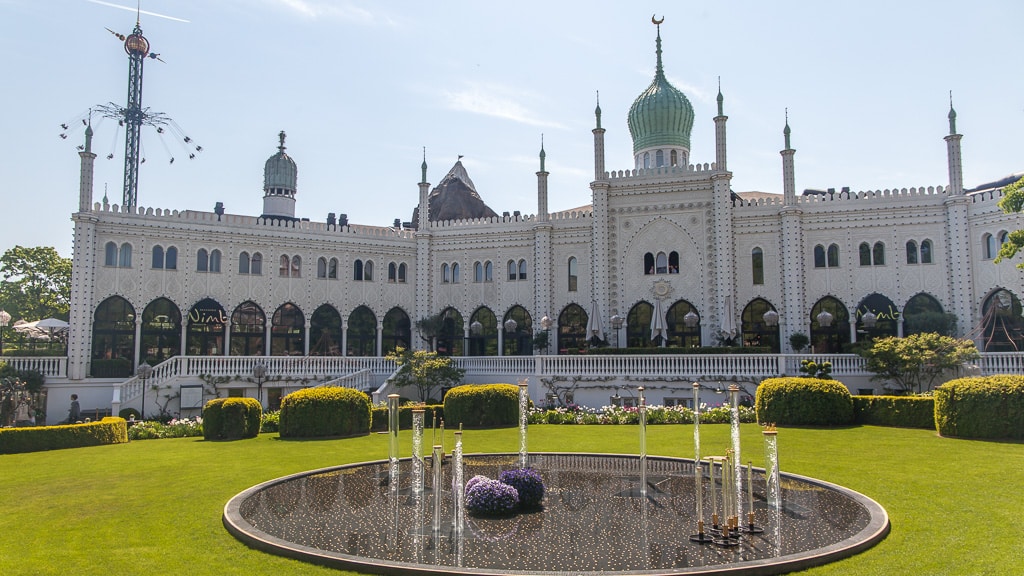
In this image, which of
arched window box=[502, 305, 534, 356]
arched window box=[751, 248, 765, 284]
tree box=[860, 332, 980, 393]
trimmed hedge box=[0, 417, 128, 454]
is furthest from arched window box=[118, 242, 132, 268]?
tree box=[860, 332, 980, 393]

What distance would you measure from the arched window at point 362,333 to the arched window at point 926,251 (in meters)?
28.7

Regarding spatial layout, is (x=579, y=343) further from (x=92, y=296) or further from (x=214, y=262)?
(x=92, y=296)

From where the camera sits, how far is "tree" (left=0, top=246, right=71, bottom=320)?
48.3 metres

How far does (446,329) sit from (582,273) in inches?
344

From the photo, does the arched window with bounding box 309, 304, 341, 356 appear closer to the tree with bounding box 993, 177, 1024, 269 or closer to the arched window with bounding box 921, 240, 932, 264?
the arched window with bounding box 921, 240, 932, 264

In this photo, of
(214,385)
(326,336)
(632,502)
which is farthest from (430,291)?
(632,502)

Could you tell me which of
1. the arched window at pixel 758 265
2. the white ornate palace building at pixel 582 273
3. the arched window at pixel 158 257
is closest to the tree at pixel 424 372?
the white ornate palace building at pixel 582 273

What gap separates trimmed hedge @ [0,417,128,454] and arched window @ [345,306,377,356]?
1819 cm

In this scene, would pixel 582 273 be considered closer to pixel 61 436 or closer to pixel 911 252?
pixel 911 252

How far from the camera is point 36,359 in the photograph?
3123 centimetres

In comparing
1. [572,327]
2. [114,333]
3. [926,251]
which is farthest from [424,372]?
[926,251]

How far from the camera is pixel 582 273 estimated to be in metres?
39.6

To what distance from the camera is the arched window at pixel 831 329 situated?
35750 mm

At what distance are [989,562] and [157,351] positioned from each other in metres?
36.1
